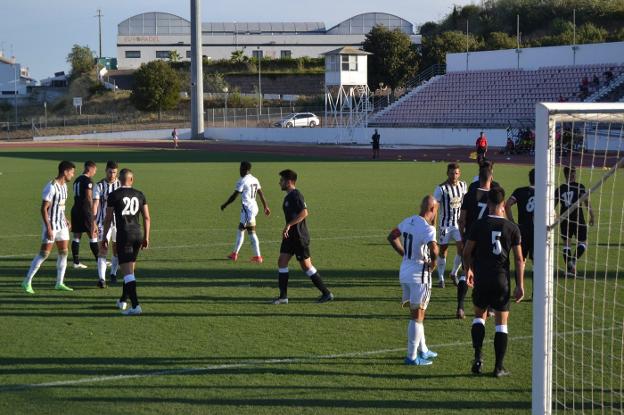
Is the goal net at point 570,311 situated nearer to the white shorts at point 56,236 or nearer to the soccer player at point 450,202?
the soccer player at point 450,202

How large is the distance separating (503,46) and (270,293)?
70119 mm

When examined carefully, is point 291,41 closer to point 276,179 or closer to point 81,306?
point 276,179

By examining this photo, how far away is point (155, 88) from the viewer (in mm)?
86062

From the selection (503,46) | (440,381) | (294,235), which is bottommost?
(440,381)

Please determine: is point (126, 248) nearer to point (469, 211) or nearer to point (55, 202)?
point (55, 202)

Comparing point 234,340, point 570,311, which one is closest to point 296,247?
point 234,340

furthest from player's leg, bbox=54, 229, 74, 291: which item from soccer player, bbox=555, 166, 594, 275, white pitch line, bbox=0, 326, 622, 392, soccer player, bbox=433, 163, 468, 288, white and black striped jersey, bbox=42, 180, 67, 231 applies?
soccer player, bbox=555, 166, 594, 275

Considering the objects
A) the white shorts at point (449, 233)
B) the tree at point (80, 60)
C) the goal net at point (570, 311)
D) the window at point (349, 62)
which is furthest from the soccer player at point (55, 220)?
the tree at point (80, 60)

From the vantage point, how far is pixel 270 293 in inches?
521

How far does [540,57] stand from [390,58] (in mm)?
20180

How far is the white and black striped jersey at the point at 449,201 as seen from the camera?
12844mm

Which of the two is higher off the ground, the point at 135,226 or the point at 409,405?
the point at 135,226

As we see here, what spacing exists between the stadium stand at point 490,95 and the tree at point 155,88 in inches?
1123

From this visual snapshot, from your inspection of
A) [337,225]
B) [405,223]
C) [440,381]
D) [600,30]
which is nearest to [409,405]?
[440,381]
